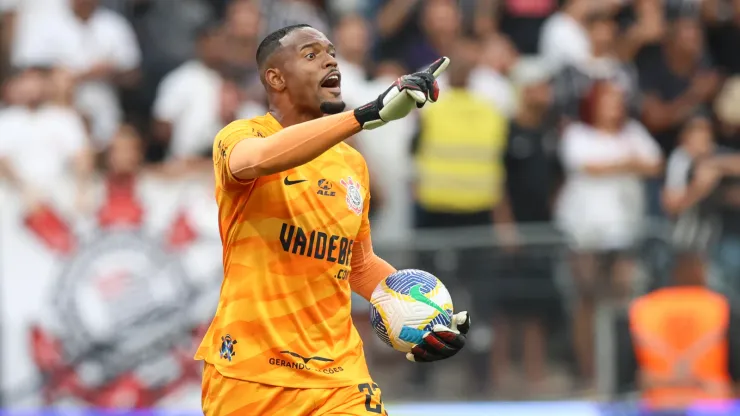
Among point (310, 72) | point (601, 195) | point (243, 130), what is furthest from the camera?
point (601, 195)

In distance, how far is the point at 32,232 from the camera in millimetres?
11047

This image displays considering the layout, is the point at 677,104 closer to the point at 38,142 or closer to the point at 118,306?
the point at 118,306

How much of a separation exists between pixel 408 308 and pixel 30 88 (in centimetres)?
713

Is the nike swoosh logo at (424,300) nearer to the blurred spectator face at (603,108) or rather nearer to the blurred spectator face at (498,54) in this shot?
the blurred spectator face at (603,108)

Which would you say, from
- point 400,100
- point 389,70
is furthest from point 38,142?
point 400,100

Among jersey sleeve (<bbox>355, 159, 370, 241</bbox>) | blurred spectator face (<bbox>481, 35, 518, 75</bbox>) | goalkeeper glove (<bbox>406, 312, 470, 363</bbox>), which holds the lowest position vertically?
goalkeeper glove (<bbox>406, 312, 470, 363</bbox>)

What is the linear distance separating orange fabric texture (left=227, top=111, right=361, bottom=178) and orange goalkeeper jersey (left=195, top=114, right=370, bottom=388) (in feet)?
1.20

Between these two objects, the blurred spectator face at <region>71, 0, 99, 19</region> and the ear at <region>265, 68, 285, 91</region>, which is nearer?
the ear at <region>265, 68, 285, 91</region>

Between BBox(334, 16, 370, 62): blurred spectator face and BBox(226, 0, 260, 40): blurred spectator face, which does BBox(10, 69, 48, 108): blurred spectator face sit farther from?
BBox(334, 16, 370, 62): blurred spectator face

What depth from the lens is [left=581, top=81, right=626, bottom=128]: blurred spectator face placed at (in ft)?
39.1

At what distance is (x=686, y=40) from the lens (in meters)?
13.2

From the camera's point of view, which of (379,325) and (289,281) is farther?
(379,325)

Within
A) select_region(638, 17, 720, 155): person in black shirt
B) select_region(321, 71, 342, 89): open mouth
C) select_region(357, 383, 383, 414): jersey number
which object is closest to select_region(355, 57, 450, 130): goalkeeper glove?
select_region(321, 71, 342, 89): open mouth

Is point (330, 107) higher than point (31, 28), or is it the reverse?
point (31, 28)
